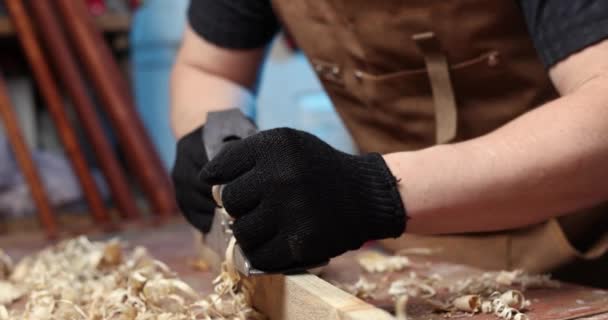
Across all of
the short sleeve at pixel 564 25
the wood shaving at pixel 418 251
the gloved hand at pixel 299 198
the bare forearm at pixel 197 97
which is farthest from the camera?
the bare forearm at pixel 197 97

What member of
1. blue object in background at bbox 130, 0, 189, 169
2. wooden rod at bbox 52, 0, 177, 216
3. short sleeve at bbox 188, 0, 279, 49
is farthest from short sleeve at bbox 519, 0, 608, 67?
blue object in background at bbox 130, 0, 189, 169

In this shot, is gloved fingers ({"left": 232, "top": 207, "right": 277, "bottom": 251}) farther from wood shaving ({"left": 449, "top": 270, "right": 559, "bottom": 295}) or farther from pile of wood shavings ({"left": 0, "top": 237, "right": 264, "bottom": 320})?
wood shaving ({"left": 449, "top": 270, "right": 559, "bottom": 295})

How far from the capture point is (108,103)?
2492 mm

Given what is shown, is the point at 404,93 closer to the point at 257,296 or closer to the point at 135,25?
the point at 257,296

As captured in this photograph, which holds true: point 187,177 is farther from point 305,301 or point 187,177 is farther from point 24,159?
point 24,159

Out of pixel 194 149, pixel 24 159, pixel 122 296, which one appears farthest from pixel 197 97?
pixel 24 159

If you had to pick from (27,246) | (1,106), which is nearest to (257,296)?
(27,246)

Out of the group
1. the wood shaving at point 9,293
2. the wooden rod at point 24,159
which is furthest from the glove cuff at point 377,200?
the wooden rod at point 24,159

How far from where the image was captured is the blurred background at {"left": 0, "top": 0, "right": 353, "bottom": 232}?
7.96 feet

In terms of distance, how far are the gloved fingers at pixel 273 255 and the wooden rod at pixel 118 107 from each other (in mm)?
1695

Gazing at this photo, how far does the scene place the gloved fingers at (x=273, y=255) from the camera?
738 millimetres

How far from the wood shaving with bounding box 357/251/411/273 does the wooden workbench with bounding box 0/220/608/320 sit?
15 millimetres

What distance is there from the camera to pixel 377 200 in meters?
0.76

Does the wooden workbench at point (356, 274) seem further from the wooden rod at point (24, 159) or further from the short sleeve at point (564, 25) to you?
the wooden rod at point (24, 159)
